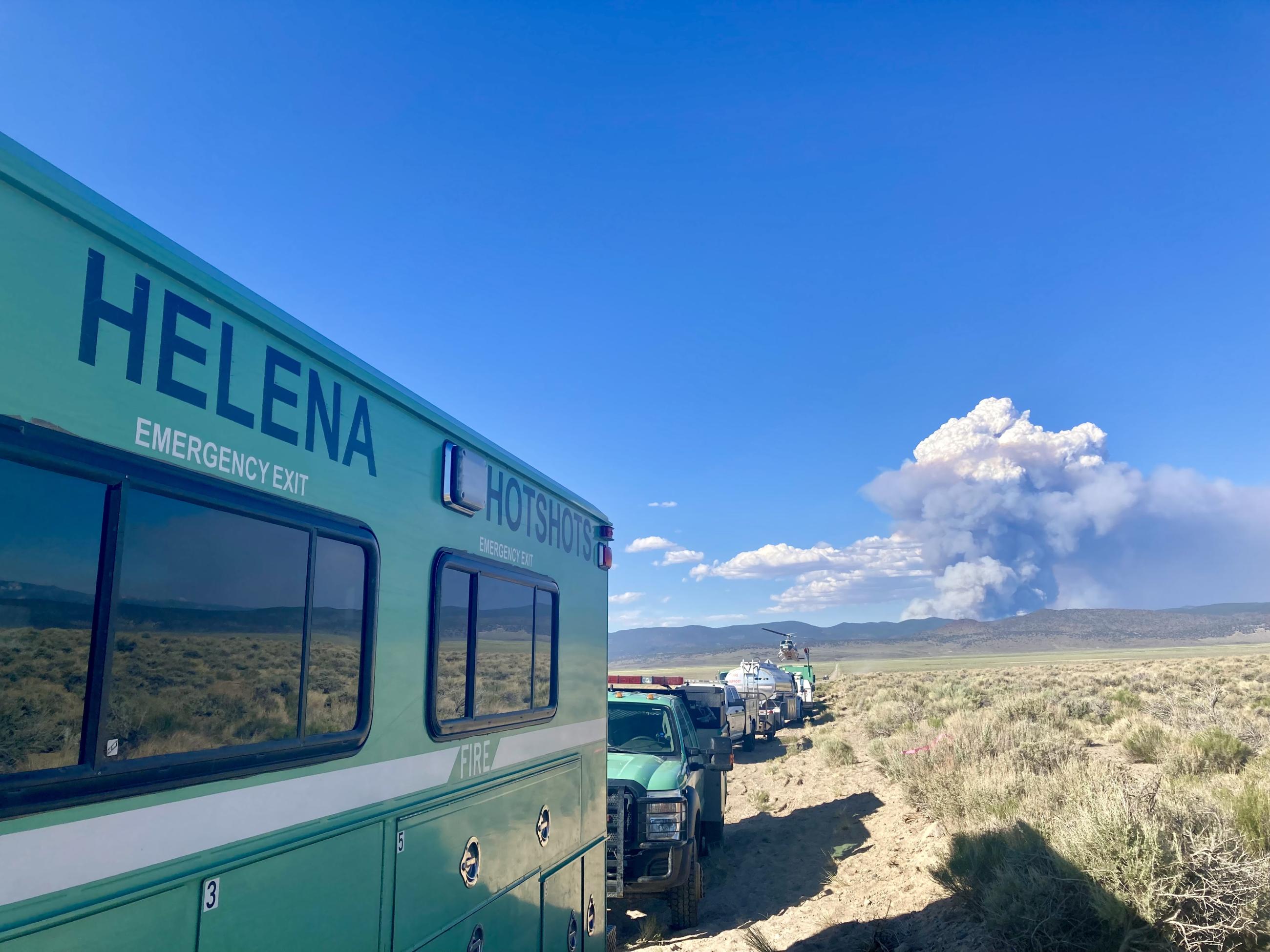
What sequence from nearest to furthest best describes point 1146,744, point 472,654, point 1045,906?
1. point 472,654
2. point 1045,906
3. point 1146,744

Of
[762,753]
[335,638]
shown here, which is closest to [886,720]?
[762,753]

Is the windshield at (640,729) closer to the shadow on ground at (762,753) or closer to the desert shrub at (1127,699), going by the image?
the shadow on ground at (762,753)

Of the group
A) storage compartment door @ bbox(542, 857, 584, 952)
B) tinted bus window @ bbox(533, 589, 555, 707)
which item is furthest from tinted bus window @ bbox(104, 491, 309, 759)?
storage compartment door @ bbox(542, 857, 584, 952)

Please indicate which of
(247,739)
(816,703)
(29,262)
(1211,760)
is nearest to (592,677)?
(247,739)

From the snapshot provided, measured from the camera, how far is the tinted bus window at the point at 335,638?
300 centimetres

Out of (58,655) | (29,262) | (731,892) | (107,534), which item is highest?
(29,262)

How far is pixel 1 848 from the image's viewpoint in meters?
1.89

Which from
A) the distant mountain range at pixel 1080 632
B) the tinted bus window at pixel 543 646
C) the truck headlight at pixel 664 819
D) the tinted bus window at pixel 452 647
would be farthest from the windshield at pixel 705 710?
the distant mountain range at pixel 1080 632

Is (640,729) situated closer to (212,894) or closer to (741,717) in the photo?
(212,894)

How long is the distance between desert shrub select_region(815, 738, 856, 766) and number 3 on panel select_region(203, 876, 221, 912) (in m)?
15.9

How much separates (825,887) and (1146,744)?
6528mm

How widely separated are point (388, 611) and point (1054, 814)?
7.08 metres

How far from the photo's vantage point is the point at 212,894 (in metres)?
2.47

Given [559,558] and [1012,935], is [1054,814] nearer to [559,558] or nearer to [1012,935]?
[1012,935]
